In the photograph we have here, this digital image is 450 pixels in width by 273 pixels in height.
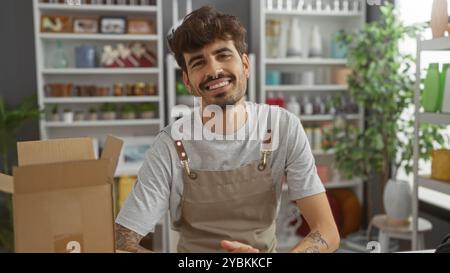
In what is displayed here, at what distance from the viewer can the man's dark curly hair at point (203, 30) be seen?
65cm

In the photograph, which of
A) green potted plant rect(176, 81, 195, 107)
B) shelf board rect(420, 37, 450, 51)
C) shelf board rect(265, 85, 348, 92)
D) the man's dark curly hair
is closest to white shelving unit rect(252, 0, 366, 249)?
shelf board rect(265, 85, 348, 92)

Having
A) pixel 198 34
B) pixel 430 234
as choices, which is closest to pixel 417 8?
pixel 198 34

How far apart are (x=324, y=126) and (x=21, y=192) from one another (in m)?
2.43

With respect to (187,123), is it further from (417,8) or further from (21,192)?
(417,8)

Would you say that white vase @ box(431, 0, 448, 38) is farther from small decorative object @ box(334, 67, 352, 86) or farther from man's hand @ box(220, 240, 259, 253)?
small decorative object @ box(334, 67, 352, 86)

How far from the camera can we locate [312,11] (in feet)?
4.67

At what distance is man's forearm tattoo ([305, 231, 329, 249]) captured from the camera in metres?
0.72

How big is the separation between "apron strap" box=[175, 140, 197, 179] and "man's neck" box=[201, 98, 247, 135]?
0.07 metres

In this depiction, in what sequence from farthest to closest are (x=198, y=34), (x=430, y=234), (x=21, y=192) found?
(x=430, y=234), (x=198, y=34), (x=21, y=192)

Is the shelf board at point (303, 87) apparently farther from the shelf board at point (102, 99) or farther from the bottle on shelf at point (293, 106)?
the shelf board at point (102, 99)

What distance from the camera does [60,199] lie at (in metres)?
0.45

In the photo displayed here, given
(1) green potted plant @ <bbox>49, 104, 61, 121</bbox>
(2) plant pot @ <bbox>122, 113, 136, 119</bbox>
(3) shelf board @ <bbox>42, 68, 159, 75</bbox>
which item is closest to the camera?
(1) green potted plant @ <bbox>49, 104, 61, 121</bbox>

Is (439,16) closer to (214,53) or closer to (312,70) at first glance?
(214,53)

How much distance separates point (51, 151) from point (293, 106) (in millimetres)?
2336
